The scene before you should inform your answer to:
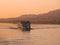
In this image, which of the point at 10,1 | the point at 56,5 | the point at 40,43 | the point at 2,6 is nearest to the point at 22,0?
the point at 10,1

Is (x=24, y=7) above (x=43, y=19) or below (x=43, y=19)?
above

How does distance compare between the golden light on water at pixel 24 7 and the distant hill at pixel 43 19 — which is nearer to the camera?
the distant hill at pixel 43 19

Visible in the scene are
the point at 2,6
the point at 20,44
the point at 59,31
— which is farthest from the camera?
the point at 2,6

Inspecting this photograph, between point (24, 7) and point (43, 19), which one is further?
point (24, 7)

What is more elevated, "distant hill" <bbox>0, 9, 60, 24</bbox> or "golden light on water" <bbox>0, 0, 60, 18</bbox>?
"golden light on water" <bbox>0, 0, 60, 18</bbox>

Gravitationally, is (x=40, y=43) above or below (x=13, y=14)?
below

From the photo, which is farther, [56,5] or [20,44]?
[56,5]

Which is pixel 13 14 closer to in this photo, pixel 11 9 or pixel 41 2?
pixel 11 9

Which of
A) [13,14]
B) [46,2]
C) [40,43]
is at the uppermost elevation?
[46,2]

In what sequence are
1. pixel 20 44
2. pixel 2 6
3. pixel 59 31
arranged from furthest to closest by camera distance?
pixel 2 6 < pixel 59 31 < pixel 20 44

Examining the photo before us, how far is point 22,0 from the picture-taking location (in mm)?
1652

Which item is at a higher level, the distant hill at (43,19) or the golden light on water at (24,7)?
the golden light on water at (24,7)

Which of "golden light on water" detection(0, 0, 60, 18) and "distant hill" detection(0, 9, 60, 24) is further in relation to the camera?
"golden light on water" detection(0, 0, 60, 18)

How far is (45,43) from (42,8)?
1111 mm
